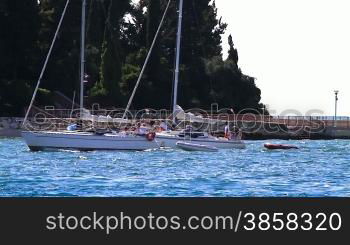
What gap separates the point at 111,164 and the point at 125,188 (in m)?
13.0

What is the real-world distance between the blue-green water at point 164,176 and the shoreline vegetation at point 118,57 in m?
34.0

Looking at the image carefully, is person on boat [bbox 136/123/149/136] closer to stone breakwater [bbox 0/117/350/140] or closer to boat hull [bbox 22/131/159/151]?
boat hull [bbox 22/131/159/151]

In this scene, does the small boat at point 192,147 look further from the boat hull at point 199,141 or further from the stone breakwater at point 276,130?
the stone breakwater at point 276,130

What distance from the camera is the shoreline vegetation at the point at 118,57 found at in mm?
82312

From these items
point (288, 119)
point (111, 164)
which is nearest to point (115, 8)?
point (288, 119)

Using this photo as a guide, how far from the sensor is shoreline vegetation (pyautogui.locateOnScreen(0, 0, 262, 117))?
82.3m

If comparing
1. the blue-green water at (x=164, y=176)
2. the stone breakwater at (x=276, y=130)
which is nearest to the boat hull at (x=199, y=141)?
the blue-green water at (x=164, y=176)

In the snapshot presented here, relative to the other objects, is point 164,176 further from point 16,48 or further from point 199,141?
point 16,48

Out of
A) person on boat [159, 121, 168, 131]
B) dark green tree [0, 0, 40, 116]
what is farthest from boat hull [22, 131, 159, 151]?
dark green tree [0, 0, 40, 116]

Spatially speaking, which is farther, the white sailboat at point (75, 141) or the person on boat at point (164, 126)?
the person on boat at point (164, 126)

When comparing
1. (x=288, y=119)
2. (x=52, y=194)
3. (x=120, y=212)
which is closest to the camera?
(x=120, y=212)

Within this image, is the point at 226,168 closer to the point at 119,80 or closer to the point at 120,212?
→ the point at 120,212

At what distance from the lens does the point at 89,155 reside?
49.5m

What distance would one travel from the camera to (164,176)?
110 feet
